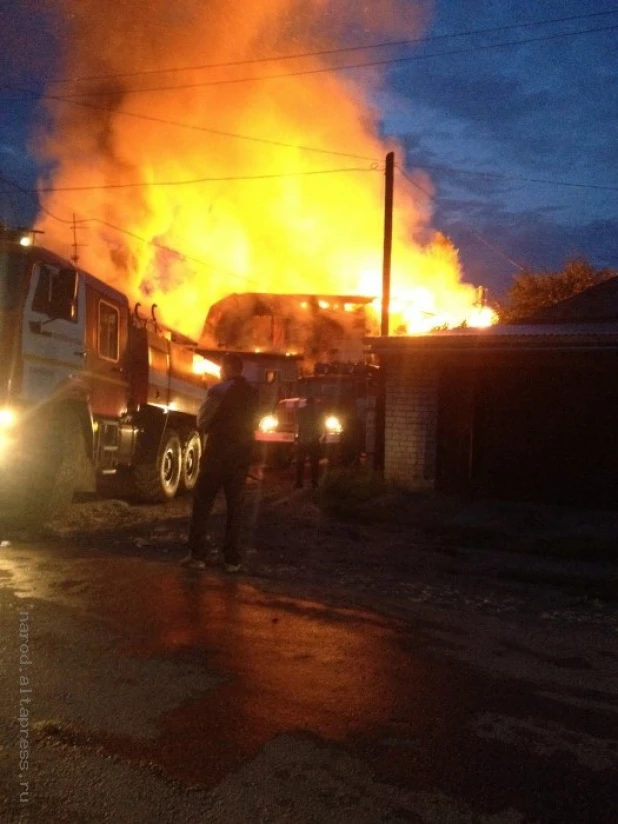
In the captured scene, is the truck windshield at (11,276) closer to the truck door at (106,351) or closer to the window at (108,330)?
the truck door at (106,351)

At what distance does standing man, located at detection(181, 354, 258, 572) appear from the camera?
23.9ft

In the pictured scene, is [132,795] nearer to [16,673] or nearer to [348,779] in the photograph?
[348,779]

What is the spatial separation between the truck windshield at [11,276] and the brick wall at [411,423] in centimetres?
610

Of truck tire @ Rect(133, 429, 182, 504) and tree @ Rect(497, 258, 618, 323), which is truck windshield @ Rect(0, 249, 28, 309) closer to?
truck tire @ Rect(133, 429, 182, 504)

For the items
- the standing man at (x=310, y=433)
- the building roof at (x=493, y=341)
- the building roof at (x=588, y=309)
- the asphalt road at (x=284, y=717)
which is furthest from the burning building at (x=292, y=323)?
the asphalt road at (x=284, y=717)

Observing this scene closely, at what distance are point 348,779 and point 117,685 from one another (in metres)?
1.44

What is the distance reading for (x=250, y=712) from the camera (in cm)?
397

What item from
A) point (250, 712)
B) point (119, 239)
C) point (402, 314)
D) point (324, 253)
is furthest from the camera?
point (324, 253)

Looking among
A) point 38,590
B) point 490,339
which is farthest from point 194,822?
point 490,339

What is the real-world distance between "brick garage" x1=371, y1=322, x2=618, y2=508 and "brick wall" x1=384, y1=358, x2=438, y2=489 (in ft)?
0.05

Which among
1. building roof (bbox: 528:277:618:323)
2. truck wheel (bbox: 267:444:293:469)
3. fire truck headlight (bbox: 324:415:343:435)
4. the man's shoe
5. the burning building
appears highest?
the burning building

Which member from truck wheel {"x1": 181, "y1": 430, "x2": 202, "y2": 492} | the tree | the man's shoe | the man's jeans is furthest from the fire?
the tree

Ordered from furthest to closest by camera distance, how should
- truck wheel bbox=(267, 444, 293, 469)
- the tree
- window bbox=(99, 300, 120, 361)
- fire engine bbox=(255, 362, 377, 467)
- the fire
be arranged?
the tree, truck wheel bbox=(267, 444, 293, 469), fire engine bbox=(255, 362, 377, 467), the fire, window bbox=(99, 300, 120, 361)

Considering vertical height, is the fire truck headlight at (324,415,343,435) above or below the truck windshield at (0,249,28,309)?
below
